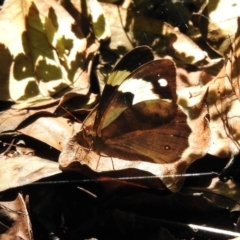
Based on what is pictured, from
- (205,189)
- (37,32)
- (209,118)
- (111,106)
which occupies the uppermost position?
(37,32)

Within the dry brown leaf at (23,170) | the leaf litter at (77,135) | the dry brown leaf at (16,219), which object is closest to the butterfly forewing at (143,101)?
the leaf litter at (77,135)

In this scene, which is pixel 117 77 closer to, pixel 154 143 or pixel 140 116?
pixel 140 116

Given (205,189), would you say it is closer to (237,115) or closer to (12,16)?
(237,115)

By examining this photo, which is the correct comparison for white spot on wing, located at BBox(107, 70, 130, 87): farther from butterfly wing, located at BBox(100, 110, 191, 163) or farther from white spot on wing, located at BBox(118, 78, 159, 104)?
butterfly wing, located at BBox(100, 110, 191, 163)

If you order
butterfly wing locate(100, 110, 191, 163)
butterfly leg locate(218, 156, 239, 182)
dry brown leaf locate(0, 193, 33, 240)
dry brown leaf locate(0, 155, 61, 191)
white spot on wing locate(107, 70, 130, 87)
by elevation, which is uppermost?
white spot on wing locate(107, 70, 130, 87)

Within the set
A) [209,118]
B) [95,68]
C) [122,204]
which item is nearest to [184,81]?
[209,118]

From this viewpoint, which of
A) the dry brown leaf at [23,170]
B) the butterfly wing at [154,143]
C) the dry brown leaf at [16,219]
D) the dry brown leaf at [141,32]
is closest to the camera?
the dry brown leaf at [16,219]

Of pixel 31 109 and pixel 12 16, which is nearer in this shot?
pixel 31 109

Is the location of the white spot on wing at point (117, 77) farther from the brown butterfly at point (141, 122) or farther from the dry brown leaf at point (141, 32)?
the dry brown leaf at point (141, 32)

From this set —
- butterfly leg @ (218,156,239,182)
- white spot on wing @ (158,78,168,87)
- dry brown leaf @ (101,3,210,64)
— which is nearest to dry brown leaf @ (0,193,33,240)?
white spot on wing @ (158,78,168,87)
